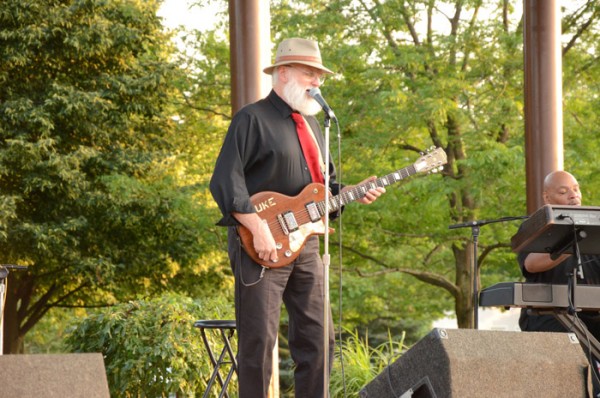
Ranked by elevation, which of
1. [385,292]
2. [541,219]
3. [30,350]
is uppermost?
[541,219]

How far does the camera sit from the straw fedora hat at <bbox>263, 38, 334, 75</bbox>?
448cm

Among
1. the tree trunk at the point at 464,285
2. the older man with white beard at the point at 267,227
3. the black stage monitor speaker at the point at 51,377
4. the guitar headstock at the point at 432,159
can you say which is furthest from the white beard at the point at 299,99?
the tree trunk at the point at 464,285

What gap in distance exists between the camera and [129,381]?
6.52 m

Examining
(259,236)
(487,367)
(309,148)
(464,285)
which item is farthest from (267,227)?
(464,285)

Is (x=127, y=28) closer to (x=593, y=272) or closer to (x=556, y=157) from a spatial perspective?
(x=556, y=157)

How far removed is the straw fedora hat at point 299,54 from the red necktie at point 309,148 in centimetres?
26

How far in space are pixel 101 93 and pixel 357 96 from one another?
5341 mm

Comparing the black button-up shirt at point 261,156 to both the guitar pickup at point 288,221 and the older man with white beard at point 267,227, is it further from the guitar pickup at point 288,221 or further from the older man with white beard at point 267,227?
the guitar pickup at point 288,221

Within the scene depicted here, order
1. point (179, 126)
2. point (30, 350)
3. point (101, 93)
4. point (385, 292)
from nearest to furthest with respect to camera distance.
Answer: point (101, 93), point (179, 126), point (385, 292), point (30, 350)

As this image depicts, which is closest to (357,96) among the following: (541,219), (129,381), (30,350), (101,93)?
(101,93)

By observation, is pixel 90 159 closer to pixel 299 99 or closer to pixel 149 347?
pixel 149 347

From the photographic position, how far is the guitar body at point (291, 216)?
4.40 metres

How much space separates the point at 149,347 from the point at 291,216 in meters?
2.55

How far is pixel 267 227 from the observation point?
4359 millimetres
